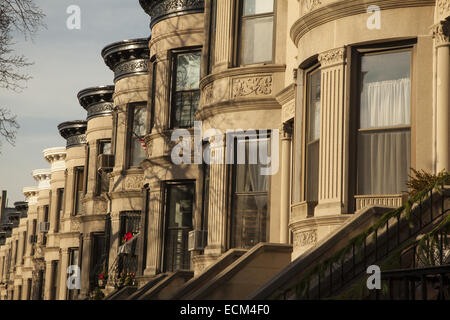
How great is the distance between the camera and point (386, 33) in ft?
45.3

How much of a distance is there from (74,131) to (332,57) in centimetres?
2846

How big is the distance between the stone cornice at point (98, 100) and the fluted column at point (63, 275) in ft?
21.1

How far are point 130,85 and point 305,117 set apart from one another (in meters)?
14.0

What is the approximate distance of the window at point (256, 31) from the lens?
18391 mm

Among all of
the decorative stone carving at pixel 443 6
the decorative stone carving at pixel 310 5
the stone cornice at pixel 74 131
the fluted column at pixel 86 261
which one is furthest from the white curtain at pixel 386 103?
the stone cornice at pixel 74 131

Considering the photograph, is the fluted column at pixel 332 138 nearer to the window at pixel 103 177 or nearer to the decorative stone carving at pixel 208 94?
the decorative stone carving at pixel 208 94

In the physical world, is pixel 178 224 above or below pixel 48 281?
above

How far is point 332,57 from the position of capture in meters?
14.4

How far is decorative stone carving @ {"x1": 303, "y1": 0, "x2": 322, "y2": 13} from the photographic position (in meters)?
15.0

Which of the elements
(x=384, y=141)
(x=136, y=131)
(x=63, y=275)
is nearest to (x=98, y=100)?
(x=136, y=131)

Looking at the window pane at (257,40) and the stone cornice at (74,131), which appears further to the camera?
the stone cornice at (74,131)

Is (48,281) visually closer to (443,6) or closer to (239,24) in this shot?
(239,24)

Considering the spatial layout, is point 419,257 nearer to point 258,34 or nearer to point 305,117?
point 305,117

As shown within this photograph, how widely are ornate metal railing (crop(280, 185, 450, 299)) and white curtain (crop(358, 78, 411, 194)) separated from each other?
1918 mm
